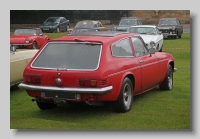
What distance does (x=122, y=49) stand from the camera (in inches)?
304

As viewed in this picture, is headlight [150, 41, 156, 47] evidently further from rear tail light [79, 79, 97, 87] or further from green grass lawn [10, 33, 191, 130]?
rear tail light [79, 79, 97, 87]

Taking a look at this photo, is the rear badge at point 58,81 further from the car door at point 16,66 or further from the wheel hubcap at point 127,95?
the car door at point 16,66

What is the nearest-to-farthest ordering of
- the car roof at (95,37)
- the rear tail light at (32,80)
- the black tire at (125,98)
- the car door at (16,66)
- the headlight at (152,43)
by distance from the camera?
the rear tail light at (32,80) → the black tire at (125,98) → the car roof at (95,37) → the car door at (16,66) → the headlight at (152,43)

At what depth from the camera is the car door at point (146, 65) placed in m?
8.13

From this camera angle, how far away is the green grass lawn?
265 inches

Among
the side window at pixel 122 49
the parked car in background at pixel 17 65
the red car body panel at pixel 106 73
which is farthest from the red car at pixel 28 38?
the red car body panel at pixel 106 73

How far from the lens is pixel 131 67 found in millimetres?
7605

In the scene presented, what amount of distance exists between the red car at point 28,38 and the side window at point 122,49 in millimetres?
5845

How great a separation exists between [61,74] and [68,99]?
414mm

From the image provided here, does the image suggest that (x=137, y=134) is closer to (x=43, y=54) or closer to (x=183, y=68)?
(x=43, y=54)

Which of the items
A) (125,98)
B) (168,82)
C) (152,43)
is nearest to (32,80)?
(125,98)

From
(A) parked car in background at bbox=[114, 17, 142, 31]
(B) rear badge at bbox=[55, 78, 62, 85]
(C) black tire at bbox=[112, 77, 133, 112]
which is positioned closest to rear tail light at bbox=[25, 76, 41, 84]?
(B) rear badge at bbox=[55, 78, 62, 85]

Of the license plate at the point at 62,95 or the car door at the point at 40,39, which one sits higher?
the car door at the point at 40,39

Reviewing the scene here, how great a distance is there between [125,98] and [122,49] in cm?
89
